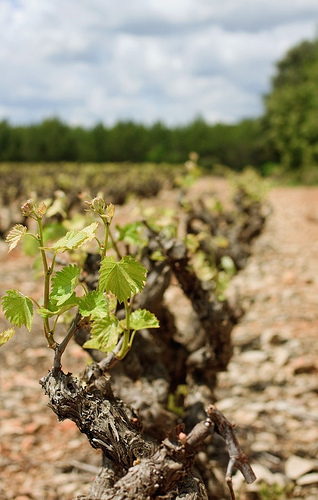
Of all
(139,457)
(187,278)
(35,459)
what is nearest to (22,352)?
(35,459)

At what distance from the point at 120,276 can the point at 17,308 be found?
0.31 metres

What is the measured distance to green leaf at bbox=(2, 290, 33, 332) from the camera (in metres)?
→ 1.50

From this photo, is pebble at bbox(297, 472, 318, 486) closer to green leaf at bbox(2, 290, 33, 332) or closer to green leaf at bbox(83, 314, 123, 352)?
green leaf at bbox(83, 314, 123, 352)

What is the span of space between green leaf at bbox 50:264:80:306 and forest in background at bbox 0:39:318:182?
36666 mm

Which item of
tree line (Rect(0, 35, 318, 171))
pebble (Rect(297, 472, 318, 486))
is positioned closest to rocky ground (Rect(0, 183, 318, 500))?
pebble (Rect(297, 472, 318, 486))

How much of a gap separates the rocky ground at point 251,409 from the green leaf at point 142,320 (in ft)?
1.50

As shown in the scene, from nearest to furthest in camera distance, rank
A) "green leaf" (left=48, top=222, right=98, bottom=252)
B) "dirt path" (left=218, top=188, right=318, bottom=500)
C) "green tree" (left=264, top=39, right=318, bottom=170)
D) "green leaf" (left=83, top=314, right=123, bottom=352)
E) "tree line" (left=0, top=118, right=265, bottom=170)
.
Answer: "green leaf" (left=48, top=222, right=98, bottom=252)
"green leaf" (left=83, top=314, right=123, bottom=352)
"dirt path" (left=218, top=188, right=318, bottom=500)
"green tree" (left=264, top=39, right=318, bottom=170)
"tree line" (left=0, top=118, right=265, bottom=170)

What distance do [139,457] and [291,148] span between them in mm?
33560

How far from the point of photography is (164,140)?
4384 cm

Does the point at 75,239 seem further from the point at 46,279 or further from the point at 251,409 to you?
the point at 251,409

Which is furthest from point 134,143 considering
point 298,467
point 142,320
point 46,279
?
point 46,279

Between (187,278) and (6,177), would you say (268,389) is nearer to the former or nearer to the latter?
(187,278)

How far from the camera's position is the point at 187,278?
2.95m

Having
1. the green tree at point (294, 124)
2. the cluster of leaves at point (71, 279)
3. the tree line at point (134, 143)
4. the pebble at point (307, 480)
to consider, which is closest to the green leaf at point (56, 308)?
the cluster of leaves at point (71, 279)
